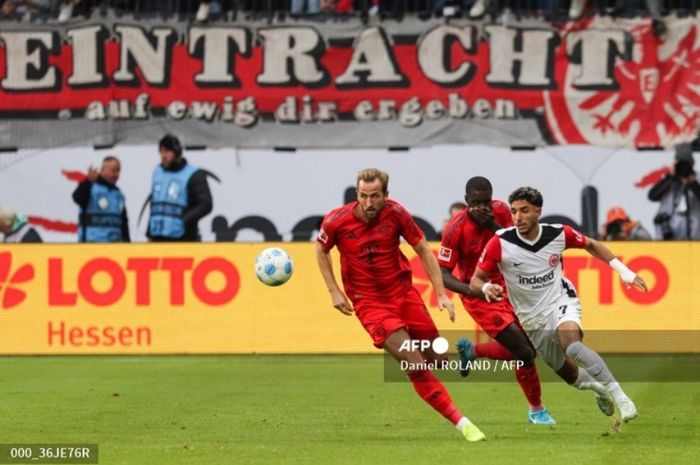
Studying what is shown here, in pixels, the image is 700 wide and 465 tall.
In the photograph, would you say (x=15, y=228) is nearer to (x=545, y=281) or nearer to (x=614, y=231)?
(x=614, y=231)

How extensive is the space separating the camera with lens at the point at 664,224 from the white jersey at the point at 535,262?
9.26 meters

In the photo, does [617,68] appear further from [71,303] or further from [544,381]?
[71,303]

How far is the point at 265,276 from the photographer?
13242 millimetres

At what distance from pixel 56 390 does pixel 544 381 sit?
17.3ft

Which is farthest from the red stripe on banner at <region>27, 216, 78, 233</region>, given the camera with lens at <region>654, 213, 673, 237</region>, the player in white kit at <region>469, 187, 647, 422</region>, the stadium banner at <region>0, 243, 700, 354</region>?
the player in white kit at <region>469, 187, 647, 422</region>

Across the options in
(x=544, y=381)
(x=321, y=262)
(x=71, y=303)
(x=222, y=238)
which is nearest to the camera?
(x=321, y=262)

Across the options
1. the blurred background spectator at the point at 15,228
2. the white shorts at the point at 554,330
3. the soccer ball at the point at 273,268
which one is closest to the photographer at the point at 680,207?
the soccer ball at the point at 273,268

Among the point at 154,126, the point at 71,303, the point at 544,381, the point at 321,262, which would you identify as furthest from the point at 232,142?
the point at 321,262

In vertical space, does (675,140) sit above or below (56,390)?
above

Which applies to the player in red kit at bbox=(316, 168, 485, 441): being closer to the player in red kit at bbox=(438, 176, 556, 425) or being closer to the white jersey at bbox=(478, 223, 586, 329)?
the white jersey at bbox=(478, 223, 586, 329)

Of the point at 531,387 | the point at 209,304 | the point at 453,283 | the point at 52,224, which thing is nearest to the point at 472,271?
the point at 453,283

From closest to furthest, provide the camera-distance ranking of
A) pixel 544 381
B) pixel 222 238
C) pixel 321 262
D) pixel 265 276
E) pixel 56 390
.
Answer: pixel 321 262
pixel 265 276
pixel 56 390
pixel 544 381
pixel 222 238

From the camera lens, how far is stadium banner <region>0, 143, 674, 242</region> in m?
21.5

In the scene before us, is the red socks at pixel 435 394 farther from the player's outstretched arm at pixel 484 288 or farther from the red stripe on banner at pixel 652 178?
the red stripe on banner at pixel 652 178
